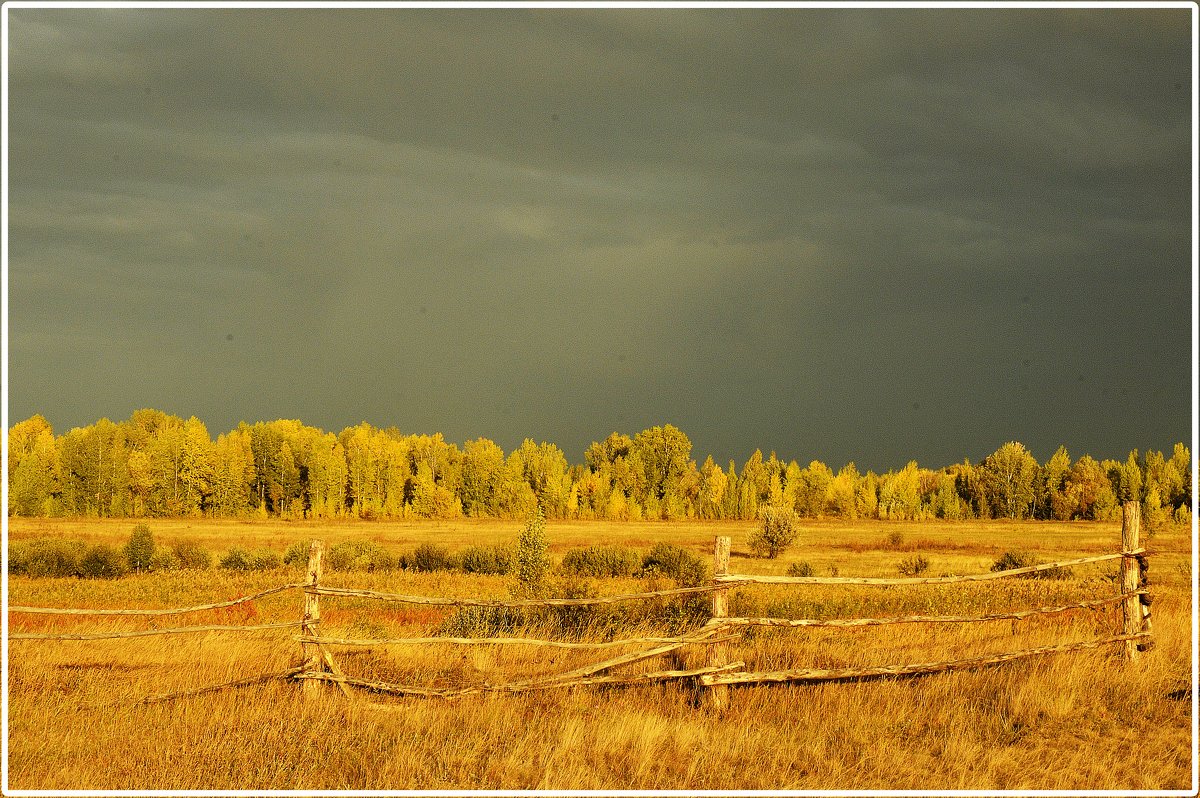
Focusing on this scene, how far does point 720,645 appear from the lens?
842 centimetres

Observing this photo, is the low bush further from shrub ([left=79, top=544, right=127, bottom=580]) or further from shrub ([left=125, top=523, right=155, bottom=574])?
shrub ([left=79, top=544, right=127, bottom=580])

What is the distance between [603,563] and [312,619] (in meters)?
33.5

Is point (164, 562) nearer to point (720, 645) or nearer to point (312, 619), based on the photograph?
point (312, 619)

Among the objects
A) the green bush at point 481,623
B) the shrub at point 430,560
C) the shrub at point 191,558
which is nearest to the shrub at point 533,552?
the green bush at point 481,623

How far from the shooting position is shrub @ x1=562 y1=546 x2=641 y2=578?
40625mm

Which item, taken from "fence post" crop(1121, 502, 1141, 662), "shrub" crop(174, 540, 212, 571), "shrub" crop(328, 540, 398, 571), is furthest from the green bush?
"shrub" crop(174, 540, 212, 571)

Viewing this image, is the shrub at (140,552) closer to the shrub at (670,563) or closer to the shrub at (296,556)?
the shrub at (296,556)

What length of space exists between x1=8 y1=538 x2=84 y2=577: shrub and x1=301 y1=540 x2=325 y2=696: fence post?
34.0 meters

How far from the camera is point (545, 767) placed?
21.9 feet

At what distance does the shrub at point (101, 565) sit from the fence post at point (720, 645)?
33.7 metres

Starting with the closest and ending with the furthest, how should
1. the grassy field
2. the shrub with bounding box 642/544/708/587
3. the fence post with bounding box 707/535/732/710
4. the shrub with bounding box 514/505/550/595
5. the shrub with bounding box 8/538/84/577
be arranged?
the grassy field < the fence post with bounding box 707/535/732/710 < the shrub with bounding box 514/505/550/595 < the shrub with bounding box 642/544/708/587 < the shrub with bounding box 8/538/84/577

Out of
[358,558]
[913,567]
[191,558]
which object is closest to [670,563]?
[913,567]

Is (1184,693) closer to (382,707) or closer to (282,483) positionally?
(382,707)

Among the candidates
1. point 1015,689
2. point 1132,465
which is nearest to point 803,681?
point 1015,689
